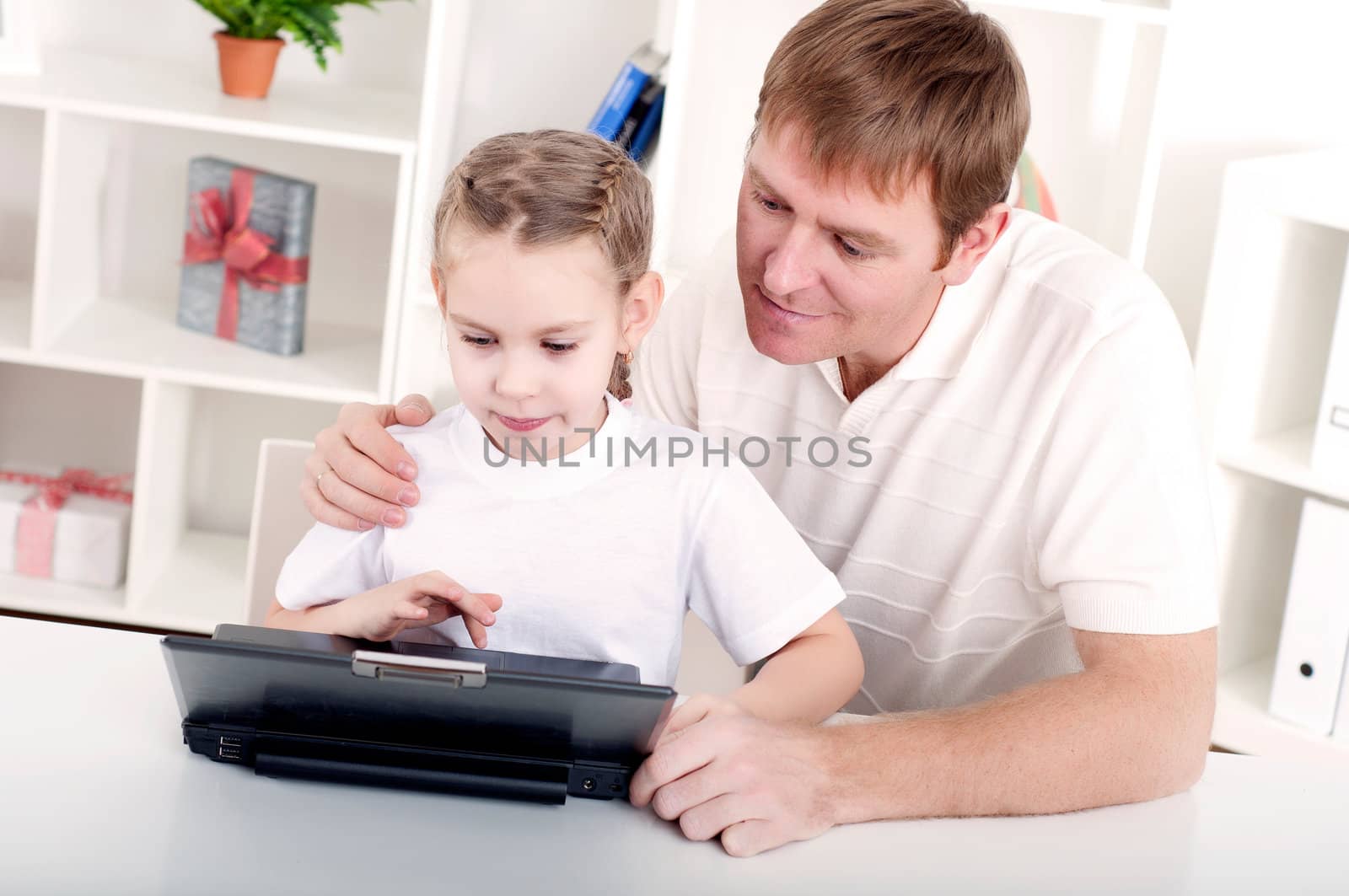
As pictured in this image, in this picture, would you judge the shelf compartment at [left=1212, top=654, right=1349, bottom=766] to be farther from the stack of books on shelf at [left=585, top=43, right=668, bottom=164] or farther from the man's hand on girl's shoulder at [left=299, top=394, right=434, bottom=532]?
the man's hand on girl's shoulder at [left=299, top=394, right=434, bottom=532]

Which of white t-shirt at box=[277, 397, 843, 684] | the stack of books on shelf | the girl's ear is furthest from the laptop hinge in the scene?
the stack of books on shelf

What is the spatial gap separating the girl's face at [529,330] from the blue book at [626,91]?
47.2 inches

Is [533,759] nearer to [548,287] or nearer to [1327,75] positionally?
[548,287]

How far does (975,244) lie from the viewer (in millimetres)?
1414

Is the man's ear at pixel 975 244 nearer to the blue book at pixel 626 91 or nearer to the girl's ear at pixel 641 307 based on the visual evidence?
the girl's ear at pixel 641 307

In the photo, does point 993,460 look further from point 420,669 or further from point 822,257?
point 420,669

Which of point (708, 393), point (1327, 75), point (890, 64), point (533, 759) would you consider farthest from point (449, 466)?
point (1327, 75)

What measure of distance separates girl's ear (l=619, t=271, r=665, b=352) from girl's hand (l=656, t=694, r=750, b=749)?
32 centimetres

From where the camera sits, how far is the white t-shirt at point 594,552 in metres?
1.14

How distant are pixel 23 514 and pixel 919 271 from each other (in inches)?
75.8

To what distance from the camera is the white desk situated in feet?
2.80

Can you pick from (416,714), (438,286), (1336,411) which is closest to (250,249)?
(438,286)

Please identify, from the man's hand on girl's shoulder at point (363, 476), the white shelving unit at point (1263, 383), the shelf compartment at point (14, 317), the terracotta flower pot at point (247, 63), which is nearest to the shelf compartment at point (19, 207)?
A: the shelf compartment at point (14, 317)

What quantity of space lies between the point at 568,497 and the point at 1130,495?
1.72ft
